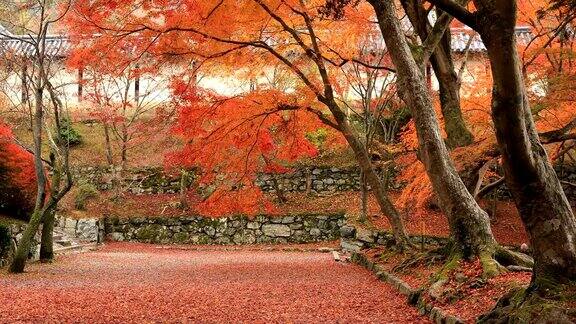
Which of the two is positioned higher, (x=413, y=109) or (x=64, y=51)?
(x=64, y=51)

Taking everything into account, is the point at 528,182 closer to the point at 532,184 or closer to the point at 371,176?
the point at 532,184

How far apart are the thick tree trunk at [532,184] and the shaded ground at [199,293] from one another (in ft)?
6.30

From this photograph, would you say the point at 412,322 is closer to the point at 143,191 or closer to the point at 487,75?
the point at 487,75

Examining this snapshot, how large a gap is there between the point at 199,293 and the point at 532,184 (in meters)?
5.77

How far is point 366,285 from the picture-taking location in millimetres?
9938

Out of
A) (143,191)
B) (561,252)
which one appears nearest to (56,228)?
(143,191)

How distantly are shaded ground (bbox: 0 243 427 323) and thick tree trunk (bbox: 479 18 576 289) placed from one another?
6.30 feet

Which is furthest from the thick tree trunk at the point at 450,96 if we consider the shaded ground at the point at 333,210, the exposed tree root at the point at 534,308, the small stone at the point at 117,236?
the small stone at the point at 117,236

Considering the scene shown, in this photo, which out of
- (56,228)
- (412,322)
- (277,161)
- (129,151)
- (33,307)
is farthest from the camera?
(129,151)

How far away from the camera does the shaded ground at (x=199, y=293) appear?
656 centimetres

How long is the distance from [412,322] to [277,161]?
19243mm

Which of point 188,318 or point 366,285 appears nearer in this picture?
point 188,318

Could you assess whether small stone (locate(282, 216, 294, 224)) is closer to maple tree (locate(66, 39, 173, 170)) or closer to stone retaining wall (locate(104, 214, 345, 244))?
stone retaining wall (locate(104, 214, 345, 244))

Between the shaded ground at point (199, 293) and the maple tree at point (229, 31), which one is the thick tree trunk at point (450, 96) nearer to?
the maple tree at point (229, 31)
